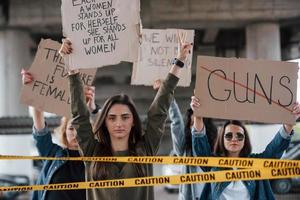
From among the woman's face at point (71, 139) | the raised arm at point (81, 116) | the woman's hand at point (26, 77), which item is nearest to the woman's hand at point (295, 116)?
the raised arm at point (81, 116)

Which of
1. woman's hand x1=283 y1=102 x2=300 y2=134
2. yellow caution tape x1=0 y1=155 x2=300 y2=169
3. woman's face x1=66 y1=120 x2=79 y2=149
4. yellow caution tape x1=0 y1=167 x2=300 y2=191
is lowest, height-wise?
yellow caution tape x1=0 y1=167 x2=300 y2=191

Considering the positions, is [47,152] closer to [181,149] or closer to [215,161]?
[181,149]

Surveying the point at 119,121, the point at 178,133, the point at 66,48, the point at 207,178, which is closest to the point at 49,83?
the point at 66,48

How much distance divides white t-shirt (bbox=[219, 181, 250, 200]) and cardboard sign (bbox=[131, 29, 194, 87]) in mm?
1780

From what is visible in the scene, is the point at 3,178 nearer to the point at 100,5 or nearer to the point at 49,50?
the point at 49,50

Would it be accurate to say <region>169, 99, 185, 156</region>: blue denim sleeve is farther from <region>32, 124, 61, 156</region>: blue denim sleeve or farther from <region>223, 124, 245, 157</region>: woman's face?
<region>32, 124, 61, 156</region>: blue denim sleeve

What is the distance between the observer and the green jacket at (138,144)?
411 centimetres

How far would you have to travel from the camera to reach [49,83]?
17.9 feet

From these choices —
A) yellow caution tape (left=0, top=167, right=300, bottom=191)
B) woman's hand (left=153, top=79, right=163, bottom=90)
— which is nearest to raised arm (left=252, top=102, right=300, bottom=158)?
yellow caution tape (left=0, top=167, right=300, bottom=191)

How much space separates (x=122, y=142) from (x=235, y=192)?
1.07 meters

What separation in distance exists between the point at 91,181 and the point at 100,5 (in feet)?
4.35

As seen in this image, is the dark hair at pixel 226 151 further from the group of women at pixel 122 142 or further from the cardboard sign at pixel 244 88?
the cardboard sign at pixel 244 88

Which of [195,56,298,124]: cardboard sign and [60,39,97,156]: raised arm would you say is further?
[195,56,298,124]: cardboard sign

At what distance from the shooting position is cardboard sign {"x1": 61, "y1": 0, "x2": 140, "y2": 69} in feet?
14.7
